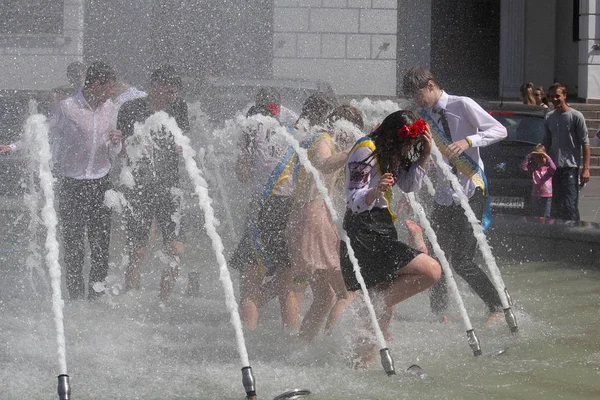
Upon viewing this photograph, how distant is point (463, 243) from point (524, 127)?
5904 millimetres

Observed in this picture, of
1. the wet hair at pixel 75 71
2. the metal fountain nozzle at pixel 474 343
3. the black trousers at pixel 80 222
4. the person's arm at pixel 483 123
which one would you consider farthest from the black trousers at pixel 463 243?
the wet hair at pixel 75 71

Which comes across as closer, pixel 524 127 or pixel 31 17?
pixel 524 127

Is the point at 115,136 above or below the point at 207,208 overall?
above

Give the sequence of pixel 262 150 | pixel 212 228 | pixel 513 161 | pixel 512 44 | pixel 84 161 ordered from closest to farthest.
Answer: pixel 212 228 → pixel 262 150 → pixel 84 161 → pixel 513 161 → pixel 512 44

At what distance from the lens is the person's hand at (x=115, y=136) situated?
751 centimetres

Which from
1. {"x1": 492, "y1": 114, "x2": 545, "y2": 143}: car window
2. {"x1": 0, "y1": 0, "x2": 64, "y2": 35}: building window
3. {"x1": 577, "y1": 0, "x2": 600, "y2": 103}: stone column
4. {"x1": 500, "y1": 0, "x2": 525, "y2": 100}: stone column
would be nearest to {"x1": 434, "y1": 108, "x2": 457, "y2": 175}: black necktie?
{"x1": 492, "y1": 114, "x2": 545, "y2": 143}: car window

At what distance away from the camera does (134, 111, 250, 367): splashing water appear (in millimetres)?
5428

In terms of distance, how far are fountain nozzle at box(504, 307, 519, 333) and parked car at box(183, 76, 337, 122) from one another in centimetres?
431

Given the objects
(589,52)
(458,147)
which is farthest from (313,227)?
(589,52)

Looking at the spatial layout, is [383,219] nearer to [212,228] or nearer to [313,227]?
[313,227]

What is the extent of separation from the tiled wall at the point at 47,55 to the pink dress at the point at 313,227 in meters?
14.7

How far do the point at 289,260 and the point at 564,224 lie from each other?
3.46 meters

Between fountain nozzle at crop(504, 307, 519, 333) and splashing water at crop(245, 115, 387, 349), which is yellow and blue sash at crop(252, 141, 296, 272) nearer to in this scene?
splashing water at crop(245, 115, 387, 349)

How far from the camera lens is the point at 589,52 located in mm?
24766
